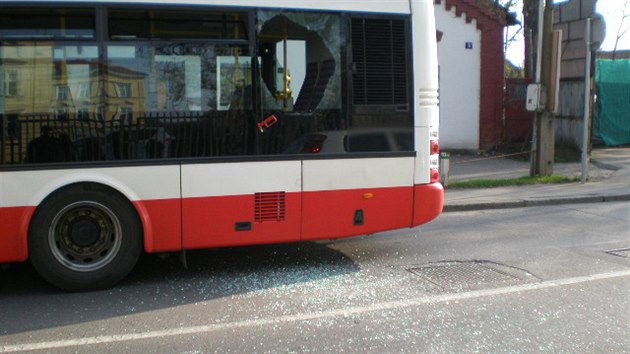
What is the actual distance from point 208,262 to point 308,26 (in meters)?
2.79

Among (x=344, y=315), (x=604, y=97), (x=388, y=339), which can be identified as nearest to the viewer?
(x=388, y=339)

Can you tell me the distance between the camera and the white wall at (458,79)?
57.6ft

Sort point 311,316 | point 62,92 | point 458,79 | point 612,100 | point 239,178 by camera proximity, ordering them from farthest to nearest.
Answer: point 612,100 < point 458,79 < point 239,178 < point 62,92 < point 311,316

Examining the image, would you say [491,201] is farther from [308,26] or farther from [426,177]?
[308,26]

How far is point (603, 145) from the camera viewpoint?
19406 millimetres

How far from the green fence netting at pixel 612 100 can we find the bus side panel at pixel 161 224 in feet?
53.0

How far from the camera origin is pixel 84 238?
5.86 m

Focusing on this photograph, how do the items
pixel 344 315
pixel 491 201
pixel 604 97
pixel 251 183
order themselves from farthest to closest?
pixel 604 97 < pixel 491 201 < pixel 251 183 < pixel 344 315

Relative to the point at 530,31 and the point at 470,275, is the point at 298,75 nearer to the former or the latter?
the point at 470,275

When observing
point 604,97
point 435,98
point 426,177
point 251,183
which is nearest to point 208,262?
point 251,183

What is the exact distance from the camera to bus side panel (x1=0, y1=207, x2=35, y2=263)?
552cm

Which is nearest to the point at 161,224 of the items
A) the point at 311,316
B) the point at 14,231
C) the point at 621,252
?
the point at 14,231

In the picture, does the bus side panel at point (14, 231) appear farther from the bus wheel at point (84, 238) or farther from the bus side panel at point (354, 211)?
the bus side panel at point (354, 211)

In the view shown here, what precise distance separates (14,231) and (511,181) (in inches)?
392
